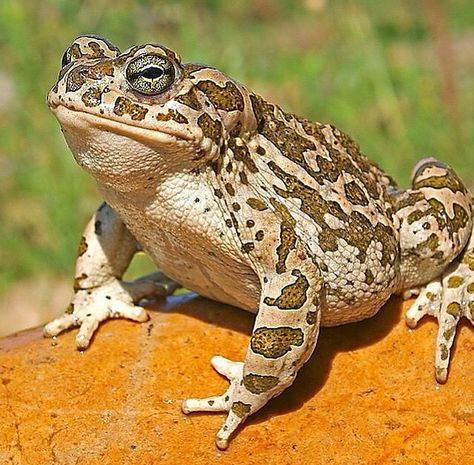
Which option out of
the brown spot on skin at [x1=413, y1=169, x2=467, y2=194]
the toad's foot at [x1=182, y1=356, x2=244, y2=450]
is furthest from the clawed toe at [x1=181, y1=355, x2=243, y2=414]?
the brown spot on skin at [x1=413, y1=169, x2=467, y2=194]

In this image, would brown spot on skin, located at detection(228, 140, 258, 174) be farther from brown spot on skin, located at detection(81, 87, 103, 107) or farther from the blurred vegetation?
the blurred vegetation

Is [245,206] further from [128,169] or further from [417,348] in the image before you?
[417,348]

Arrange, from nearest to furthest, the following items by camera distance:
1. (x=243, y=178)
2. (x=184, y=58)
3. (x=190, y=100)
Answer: (x=190, y=100) < (x=243, y=178) < (x=184, y=58)

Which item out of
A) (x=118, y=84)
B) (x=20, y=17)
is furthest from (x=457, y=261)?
(x=20, y=17)

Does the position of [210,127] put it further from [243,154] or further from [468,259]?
[468,259]

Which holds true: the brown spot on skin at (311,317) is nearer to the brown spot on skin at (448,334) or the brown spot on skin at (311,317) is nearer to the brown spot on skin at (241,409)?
the brown spot on skin at (241,409)

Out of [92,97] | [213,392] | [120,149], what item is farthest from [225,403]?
[92,97]

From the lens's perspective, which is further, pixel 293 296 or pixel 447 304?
pixel 447 304
